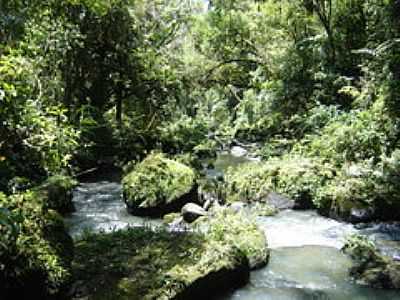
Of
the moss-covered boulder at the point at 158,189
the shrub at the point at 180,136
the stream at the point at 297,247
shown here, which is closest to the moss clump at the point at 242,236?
the stream at the point at 297,247

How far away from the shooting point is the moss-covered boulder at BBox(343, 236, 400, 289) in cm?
769

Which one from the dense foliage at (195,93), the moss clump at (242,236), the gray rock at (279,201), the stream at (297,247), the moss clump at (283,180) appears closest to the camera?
the stream at (297,247)

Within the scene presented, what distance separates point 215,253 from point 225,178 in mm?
7709

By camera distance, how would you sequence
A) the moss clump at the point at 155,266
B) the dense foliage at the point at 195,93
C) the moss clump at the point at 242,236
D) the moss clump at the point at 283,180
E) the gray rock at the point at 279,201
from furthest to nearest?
the moss clump at the point at 283,180 → the gray rock at the point at 279,201 → the moss clump at the point at 242,236 → the dense foliage at the point at 195,93 → the moss clump at the point at 155,266

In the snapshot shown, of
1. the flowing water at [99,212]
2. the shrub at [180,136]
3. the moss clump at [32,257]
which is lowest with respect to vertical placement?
the flowing water at [99,212]

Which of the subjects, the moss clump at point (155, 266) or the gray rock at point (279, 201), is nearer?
the moss clump at point (155, 266)

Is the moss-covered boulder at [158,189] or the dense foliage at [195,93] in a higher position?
the dense foliage at [195,93]

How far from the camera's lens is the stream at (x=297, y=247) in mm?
7539

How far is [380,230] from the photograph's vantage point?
10609 mm

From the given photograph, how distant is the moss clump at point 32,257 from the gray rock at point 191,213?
4.54 meters

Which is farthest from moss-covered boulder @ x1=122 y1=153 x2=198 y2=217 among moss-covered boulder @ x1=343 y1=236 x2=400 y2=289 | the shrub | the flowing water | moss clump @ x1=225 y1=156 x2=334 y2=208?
the shrub

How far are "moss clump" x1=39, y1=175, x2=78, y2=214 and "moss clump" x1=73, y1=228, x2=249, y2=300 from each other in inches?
131

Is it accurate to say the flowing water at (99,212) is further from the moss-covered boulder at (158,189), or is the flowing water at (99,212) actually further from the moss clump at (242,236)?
the moss clump at (242,236)

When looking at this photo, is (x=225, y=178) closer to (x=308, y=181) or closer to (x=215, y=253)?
(x=308, y=181)
